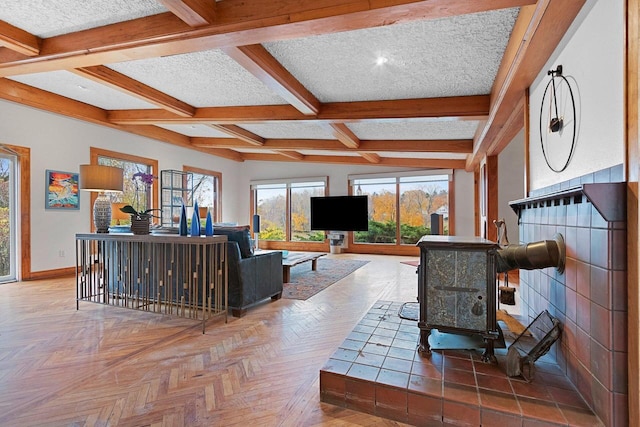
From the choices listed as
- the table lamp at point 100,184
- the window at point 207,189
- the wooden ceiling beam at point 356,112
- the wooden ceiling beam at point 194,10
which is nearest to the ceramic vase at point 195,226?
the table lamp at point 100,184

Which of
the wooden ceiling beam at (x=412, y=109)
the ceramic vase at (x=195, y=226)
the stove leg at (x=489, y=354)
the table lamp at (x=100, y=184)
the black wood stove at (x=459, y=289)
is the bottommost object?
the stove leg at (x=489, y=354)

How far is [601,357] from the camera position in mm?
1373

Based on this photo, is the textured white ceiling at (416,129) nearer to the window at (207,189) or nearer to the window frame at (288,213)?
the window frame at (288,213)

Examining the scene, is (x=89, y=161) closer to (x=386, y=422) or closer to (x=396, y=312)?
(x=396, y=312)

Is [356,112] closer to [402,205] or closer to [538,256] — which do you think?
[538,256]

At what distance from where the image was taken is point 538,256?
183cm

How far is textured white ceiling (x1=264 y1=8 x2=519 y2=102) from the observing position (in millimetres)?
2319

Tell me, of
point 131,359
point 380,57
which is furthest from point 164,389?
point 380,57

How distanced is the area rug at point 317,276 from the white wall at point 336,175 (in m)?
2.58

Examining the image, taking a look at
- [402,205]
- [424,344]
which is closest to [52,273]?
[424,344]

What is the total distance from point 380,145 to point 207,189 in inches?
188

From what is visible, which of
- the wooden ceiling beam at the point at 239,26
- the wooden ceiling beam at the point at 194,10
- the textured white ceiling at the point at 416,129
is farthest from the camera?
the textured white ceiling at the point at 416,129

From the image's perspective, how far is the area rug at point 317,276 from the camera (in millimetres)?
4283

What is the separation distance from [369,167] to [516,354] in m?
7.04
